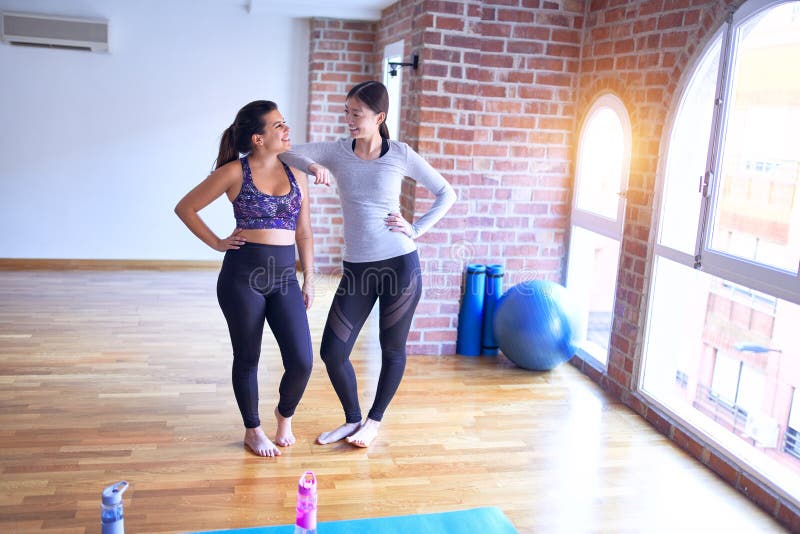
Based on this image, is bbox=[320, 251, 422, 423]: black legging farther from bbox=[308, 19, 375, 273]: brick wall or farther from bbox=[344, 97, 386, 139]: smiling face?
bbox=[308, 19, 375, 273]: brick wall

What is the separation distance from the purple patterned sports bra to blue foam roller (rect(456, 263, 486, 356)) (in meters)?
1.80

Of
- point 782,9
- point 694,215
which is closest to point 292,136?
point 694,215

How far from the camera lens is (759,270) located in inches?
119

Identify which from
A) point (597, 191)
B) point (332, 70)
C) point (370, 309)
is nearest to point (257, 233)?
point (370, 309)

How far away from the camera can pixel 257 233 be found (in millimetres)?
2895

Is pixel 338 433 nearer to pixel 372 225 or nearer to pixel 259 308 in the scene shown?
pixel 259 308

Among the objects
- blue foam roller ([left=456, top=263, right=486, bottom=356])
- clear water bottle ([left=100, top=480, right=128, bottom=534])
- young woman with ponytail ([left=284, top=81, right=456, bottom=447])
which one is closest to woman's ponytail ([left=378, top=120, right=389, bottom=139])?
young woman with ponytail ([left=284, top=81, right=456, bottom=447])

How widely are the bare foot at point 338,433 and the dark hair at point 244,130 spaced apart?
1.26 metres

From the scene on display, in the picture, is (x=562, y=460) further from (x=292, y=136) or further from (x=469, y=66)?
(x=292, y=136)

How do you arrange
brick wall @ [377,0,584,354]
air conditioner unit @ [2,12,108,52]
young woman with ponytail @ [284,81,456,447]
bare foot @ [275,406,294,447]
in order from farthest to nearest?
air conditioner unit @ [2,12,108,52] < brick wall @ [377,0,584,354] < bare foot @ [275,406,294,447] < young woman with ponytail @ [284,81,456,447]

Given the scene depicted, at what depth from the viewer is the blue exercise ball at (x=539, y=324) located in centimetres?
413

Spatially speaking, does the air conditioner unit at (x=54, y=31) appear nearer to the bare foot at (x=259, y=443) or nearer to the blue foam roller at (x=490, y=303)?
the blue foam roller at (x=490, y=303)

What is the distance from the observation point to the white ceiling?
5758 millimetres

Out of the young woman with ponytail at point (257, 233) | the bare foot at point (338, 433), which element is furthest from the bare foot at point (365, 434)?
the young woman with ponytail at point (257, 233)
